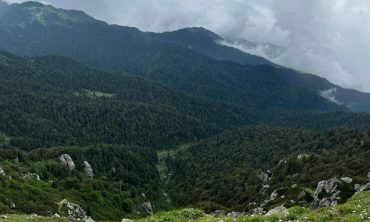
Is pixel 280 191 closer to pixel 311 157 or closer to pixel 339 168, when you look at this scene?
pixel 339 168

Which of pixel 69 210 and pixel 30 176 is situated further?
pixel 30 176

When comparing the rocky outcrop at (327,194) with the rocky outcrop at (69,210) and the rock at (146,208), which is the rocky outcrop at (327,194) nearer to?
the rocky outcrop at (69,210)

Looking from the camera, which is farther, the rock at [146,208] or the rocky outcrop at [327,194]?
the rock at [146,208]

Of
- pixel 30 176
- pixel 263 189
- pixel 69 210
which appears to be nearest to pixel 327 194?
pixel 263 189

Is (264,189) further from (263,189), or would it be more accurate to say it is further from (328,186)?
(328,186)

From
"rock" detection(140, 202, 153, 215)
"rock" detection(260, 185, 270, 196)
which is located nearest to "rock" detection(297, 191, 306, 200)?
"rock" detection(260, 185, 270, 196)

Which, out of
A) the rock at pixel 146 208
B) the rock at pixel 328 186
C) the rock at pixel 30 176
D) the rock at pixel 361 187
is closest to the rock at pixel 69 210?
the rock at pixel 30 176

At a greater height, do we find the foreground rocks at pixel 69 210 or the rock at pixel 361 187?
the rock at pixel 361 187

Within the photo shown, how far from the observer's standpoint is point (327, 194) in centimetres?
11462

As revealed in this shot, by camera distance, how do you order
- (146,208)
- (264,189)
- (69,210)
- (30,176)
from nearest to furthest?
(69,210) → (30,176) → (264,189) → (146,208)

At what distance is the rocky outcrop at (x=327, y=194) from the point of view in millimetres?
108250

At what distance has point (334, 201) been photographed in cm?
10606

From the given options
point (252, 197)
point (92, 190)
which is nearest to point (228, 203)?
point (252, 197)

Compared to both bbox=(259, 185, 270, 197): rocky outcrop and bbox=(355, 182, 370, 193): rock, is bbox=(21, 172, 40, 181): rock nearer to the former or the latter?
bbox=(259, 185, 270, 197): rocky outcrop
